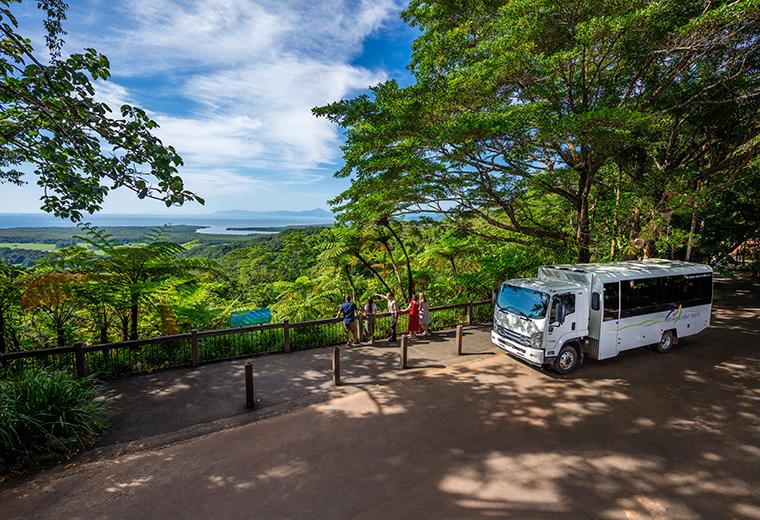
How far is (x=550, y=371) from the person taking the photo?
25.5 ft

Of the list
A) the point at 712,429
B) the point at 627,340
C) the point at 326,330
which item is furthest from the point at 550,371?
the point at 326,330

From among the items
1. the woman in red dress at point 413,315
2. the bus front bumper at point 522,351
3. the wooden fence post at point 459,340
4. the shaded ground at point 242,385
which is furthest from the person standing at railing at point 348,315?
the bus front bumper at point 522,351

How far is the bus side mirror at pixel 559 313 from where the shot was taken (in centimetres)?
714

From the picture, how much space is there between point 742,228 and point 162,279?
27.3 metres

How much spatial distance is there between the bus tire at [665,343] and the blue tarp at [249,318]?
11219mm

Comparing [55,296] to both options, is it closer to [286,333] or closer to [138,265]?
[138,265]

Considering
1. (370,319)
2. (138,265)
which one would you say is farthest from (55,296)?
(370,319)

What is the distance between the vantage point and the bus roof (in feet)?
25.5

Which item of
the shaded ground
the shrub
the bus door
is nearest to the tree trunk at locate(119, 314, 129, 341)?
Result: the shaded ground

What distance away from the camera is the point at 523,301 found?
785 cm

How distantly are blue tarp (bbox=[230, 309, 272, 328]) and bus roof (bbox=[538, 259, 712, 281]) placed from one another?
803 cm

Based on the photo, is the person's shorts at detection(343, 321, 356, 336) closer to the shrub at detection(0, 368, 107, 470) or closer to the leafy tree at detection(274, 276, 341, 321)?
the leafy tree at detection(274, 276, 341, 321)

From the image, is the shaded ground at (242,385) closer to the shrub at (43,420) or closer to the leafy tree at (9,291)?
the shrub at (43,420)

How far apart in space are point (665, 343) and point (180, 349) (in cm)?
1321
